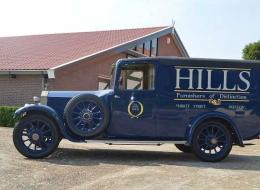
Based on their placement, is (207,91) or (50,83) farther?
(50,83)

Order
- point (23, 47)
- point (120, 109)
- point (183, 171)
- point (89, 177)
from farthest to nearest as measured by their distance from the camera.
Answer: point (23, 47) → point (120, 109) → point (183, 171) → point (89, 177)

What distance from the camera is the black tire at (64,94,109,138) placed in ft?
35.1

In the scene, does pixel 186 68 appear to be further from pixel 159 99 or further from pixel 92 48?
pixel 92 48

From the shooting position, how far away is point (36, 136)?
35.1 feet

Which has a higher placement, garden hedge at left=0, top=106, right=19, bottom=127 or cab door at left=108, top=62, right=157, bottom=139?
cab door at left=108, top=62, right=157, bottom=139

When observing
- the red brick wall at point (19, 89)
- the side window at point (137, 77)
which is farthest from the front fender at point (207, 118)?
the red brick wall at point (19, 89)

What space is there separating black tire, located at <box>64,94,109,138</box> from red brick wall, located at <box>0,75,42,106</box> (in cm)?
991

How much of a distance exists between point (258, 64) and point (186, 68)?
63.4 inches

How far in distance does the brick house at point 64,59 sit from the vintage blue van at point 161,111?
7.03 metres

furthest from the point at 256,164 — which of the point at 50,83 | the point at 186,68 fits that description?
the point at 50,83

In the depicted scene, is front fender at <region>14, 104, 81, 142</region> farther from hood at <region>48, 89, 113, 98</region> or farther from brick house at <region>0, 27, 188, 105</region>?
brick house at <region>0, 27, 188, 105</region>

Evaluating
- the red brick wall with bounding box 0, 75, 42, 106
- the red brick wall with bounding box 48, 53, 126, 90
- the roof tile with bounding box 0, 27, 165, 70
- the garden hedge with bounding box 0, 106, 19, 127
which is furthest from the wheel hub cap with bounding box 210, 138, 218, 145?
the red brick wall with bounding box 0, 75, 42, 106

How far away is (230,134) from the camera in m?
11.1

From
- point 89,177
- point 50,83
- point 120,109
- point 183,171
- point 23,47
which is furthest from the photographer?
point 23,47
